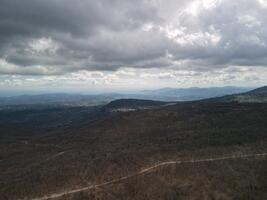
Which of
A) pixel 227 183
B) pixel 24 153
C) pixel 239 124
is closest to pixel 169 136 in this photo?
pixel 239 124

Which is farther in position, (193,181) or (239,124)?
(239,124)

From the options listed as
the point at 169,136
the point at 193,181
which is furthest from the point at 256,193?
the point at 169,136

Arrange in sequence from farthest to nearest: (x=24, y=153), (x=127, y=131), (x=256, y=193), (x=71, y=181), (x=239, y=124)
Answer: (x=127, y=131)
(x=24, y=153)
(x=239, y=124)
(x=71, y=181)
(x=256, y=193)

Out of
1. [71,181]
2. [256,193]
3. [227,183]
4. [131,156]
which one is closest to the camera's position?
[256,193]

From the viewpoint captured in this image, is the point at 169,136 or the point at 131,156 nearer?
the point at 131,156

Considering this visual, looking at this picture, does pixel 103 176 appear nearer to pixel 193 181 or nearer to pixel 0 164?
pixel 193 181

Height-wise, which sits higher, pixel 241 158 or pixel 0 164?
pixel 241 158

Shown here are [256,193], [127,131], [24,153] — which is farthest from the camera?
[127,131]

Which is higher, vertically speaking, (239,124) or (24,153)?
(239,124)

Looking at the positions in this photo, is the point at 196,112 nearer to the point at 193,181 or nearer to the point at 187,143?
the point at 187,143
